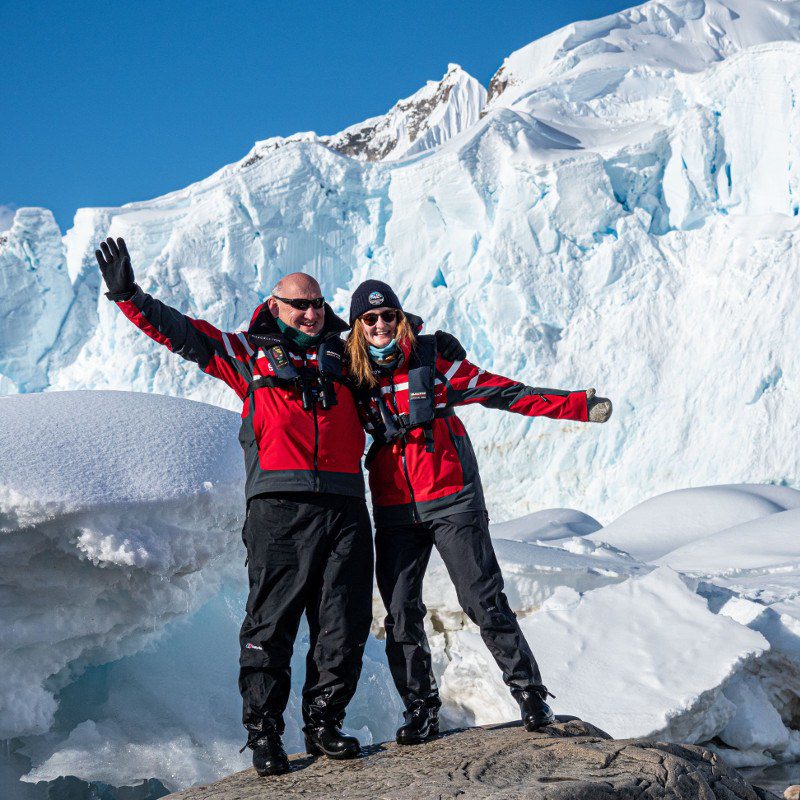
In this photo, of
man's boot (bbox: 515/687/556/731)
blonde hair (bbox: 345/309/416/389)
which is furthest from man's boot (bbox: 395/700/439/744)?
blonde hair (bbox: 345/309/416/389)

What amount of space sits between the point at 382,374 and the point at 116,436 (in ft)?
3.69

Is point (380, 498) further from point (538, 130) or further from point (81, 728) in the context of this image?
point (538, 130)

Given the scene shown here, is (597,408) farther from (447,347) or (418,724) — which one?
(418,724)

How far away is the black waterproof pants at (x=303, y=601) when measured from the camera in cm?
224

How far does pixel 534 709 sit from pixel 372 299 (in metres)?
Answer: 1.28

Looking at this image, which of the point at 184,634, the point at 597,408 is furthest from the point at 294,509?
the point at 184,634

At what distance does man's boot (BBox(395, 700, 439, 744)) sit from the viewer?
7.73ft

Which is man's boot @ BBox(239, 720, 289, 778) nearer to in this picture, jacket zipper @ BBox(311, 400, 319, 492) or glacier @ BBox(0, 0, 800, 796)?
jacket zipper @ BBox(311, 400, 319, 492)

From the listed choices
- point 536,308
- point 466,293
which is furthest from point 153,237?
point 536,308

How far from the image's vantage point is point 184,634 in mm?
3600

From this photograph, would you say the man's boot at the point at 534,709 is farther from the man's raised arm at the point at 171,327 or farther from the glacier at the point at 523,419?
the man's raised arm at the point at 171,327

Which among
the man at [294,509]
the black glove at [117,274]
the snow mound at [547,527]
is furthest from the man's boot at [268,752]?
the snow mound at [547,527]

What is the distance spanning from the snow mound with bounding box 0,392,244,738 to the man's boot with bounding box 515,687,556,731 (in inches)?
52.6

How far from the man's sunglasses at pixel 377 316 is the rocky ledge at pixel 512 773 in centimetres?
124
